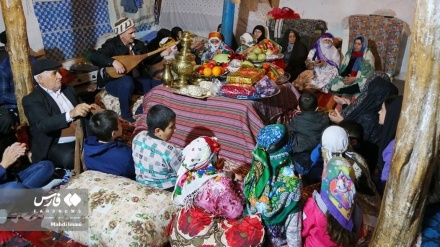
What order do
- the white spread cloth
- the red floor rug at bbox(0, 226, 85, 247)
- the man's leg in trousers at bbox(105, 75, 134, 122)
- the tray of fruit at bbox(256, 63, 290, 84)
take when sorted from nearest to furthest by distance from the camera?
the red floor rug at bbox(0, 226, 85, 247), the tray of fruit at bbox(256, 63, 290, 84), the man's leg in trousers at bbox(105, 75, 134, 122), the white spread cloth

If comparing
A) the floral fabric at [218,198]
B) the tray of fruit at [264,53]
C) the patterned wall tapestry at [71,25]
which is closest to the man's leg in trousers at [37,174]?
the floral fabric at [218,198]

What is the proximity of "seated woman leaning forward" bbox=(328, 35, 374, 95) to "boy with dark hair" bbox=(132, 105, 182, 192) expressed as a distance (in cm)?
338

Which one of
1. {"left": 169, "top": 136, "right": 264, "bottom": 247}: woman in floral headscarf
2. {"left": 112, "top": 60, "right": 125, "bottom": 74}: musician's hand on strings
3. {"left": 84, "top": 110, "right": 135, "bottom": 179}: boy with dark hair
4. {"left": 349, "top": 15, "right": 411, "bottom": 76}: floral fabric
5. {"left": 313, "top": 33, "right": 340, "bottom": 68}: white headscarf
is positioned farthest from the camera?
{"left": 349, "top": 15, "right": 411, "bottom": 76}: floral fabric

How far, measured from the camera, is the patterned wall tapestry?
705cm

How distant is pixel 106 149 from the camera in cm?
349

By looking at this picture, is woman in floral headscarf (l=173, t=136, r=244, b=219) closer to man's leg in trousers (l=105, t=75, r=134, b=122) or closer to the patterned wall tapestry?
man's leg in trousers (l=105, t=75, r=134, b=122)

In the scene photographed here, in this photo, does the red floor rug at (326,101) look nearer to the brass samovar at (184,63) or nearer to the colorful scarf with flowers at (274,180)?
the brass samovar at (184,63)

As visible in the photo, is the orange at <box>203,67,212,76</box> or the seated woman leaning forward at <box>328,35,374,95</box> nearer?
the orange at <box>203,67,212,76</box>

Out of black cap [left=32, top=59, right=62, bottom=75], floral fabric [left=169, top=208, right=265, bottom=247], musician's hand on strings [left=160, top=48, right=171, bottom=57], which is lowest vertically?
floral fabric [left=169, top=208, right=265, bottom=247]

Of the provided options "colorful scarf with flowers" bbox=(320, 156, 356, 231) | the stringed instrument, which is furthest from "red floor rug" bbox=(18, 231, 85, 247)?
the stringed instrument

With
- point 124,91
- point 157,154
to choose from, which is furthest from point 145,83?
point 157,154

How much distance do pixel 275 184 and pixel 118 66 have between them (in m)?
3.42

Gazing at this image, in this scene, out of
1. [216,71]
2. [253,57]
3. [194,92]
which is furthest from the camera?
[253,57]

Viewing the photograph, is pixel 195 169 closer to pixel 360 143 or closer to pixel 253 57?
pixel 360 143
